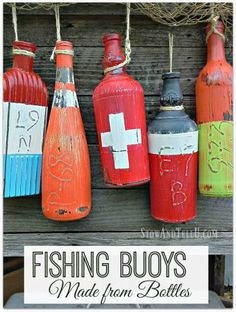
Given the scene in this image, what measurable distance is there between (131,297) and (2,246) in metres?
0.37

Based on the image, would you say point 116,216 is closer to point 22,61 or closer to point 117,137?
point 117,137

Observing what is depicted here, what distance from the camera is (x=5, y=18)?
28.8 inches

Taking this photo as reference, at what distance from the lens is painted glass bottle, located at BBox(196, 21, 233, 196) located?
0.67 metres

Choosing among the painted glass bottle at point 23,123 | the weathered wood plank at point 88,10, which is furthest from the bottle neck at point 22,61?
the weathered wood plank at point 88,10

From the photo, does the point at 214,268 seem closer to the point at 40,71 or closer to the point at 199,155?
the point at 199,155

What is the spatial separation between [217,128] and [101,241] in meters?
0.40

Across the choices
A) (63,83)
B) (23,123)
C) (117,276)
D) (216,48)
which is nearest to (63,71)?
(63,83)

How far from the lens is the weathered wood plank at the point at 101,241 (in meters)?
0.77

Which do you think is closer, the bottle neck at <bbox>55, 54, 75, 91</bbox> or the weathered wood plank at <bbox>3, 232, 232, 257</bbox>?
the bottle neck at <bbox>55, 54, 75, 91</bbox>

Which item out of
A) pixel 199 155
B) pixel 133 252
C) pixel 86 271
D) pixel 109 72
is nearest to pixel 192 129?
pixel 199 155

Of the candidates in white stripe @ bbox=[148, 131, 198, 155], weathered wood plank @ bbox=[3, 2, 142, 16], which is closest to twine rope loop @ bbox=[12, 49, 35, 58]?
weathered wood plank @ bbox=[3, 2, 142, 16]

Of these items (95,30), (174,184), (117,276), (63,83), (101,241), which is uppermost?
(95,30)

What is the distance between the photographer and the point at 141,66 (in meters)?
0.75

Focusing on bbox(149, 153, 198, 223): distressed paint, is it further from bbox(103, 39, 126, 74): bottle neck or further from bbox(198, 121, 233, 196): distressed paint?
bbox(103, 39, 126, 74): bottle neck
